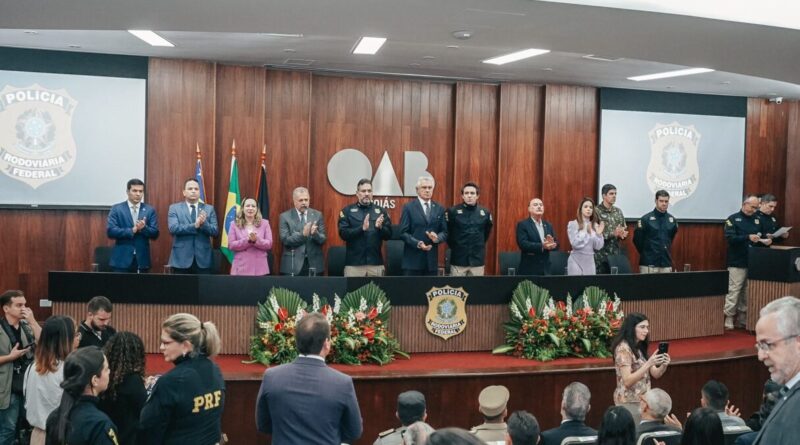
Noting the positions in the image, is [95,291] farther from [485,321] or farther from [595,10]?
[595,10]

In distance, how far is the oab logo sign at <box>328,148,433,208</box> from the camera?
10.7 metres

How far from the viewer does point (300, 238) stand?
8.33 metres

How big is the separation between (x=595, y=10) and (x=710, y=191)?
811 cm

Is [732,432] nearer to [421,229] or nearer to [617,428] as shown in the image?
[617,428]

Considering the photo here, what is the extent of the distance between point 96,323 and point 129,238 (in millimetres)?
3007

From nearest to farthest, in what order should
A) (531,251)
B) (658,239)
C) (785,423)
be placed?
1. (785,423)
2. (531,251)
3. (658,239)

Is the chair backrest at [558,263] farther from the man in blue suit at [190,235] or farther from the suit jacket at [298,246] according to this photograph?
the man in blue suit at [190,235]

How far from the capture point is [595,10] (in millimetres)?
4844

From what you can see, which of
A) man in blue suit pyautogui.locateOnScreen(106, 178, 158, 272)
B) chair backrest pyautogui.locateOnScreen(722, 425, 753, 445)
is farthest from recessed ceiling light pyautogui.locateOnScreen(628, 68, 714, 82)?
man in blue suit pyautogui.locateOnScreen(106, 178, 158, 272)

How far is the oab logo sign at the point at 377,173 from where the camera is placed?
35.0 ft

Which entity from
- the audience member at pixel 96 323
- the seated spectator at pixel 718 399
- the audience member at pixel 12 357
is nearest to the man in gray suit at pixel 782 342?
the seated spectator at pixel 718 399

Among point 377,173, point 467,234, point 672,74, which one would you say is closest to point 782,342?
point 467,234

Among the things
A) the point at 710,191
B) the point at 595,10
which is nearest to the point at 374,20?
the point at 595,10

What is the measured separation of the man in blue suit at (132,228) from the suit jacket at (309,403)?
5.26m
